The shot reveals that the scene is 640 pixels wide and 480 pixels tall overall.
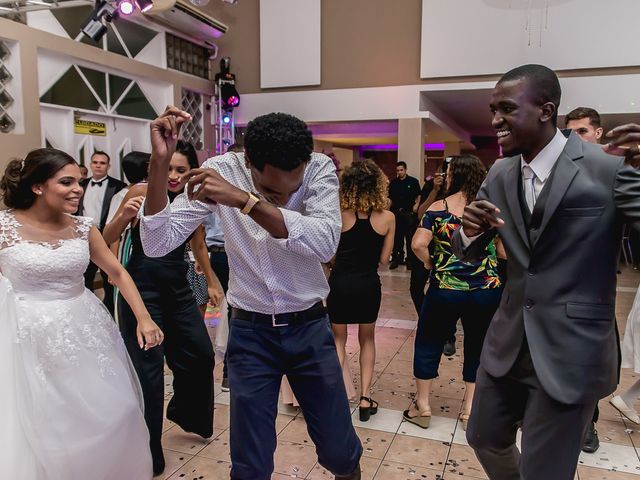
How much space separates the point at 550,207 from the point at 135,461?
199 centimetres

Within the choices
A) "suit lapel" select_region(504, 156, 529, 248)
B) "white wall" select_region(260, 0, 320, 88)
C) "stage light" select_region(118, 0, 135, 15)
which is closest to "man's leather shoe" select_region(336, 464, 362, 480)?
"suit lapel" select_region(504, 156, 529, 248)

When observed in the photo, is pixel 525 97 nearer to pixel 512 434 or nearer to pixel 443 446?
pixel 512 434

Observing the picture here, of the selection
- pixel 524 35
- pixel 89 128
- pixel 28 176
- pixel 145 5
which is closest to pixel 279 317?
pixel 28 176

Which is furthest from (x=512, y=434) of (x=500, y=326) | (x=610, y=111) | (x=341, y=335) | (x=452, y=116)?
(x=452, y=116)

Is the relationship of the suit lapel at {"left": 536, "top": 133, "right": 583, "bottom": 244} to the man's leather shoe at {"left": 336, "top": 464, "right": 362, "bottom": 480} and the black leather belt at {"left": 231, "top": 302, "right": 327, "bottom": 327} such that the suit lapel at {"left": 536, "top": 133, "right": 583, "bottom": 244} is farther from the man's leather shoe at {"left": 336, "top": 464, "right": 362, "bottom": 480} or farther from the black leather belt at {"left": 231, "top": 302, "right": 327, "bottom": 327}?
the man's leather shoe at {"left": 336, "top": 464, "right": 362, "bottom": 480}

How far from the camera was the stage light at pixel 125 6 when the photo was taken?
630cm

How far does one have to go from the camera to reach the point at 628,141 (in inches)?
55.8

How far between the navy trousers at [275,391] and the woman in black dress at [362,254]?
1.45 m

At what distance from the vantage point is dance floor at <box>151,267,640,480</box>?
8.93 feet

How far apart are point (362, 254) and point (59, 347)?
5.95ft

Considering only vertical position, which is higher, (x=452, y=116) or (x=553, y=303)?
(x=452, y=116)

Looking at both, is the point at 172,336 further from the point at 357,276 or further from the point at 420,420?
the point at 420,420

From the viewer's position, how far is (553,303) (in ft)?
5.28

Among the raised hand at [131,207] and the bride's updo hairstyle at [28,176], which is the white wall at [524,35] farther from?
the bride's updo hairstyle at [28,176]
